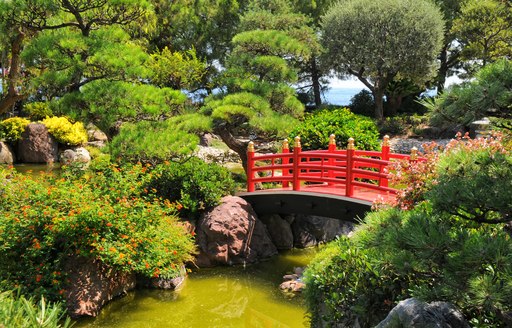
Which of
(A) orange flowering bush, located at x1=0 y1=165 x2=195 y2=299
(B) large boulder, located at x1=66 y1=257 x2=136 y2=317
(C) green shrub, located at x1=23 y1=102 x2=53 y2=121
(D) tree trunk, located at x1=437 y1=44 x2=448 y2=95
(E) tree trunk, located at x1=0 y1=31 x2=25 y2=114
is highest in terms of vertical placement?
(D) tree trunk, located at x1=437 y1=44 x2=448 y2=95

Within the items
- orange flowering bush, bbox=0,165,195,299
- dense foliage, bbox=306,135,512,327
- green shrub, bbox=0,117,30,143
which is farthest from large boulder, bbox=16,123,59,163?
dense foliage, bbox=306,135,512,327

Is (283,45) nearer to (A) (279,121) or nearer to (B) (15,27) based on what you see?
(A) (279,121)

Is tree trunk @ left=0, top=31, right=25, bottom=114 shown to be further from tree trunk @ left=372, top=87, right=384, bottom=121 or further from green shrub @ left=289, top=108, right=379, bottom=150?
tree trunk @ left=372, top=87, right=384, bottom=121

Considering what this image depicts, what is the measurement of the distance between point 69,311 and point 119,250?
114 cm

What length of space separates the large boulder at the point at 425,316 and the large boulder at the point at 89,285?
511 cm

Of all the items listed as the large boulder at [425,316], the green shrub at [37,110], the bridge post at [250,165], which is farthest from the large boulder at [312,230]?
the green shrub at [37,110]

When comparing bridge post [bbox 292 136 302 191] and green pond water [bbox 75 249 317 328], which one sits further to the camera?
bridge post [bbox 292 136 302 191]

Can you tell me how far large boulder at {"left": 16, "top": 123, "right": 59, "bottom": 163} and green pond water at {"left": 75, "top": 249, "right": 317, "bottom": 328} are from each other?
11.2 metres

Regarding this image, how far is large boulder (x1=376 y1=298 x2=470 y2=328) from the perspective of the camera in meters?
3.91

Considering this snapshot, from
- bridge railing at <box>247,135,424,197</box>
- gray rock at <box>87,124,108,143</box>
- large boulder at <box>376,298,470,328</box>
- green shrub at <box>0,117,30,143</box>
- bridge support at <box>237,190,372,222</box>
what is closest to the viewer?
large boulder at <box>376,298,470,328</box>

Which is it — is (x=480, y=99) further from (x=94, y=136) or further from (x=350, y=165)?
(x=94, y=136)

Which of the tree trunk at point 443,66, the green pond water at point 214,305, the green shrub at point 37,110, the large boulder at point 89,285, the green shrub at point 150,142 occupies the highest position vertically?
the tree trunk at point 443,66

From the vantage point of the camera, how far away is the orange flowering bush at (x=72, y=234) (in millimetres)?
7379

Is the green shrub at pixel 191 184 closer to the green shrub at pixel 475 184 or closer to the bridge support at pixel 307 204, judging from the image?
the bridge support at pixel 307 204
